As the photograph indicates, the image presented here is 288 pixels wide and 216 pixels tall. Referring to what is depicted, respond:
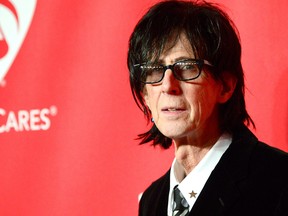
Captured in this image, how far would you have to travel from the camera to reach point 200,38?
1.39 m

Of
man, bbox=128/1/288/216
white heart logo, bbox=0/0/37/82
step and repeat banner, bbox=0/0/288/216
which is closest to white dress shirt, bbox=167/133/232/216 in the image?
man, bbox=128/1/288/216

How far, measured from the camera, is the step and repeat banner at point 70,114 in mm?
1826

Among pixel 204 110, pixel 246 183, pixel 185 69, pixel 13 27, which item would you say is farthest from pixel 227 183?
pixel 13 27

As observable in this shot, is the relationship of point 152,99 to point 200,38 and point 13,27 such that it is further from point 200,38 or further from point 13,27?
point 13,27

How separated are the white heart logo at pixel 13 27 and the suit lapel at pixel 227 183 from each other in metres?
0.83

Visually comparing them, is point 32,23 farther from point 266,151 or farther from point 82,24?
point 266,151

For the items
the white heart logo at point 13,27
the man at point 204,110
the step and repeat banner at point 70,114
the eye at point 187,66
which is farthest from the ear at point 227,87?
the white heart logo at point 13,27

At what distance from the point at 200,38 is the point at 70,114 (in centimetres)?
62

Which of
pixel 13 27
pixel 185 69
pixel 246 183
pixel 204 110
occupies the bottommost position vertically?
pixel 246 183

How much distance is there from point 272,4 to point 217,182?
0.58 metres

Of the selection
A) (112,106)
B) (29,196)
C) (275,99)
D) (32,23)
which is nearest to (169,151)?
(112,106)

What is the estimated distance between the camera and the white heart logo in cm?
189

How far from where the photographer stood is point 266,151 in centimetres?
139

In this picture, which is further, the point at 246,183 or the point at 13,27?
the point at 13,27
